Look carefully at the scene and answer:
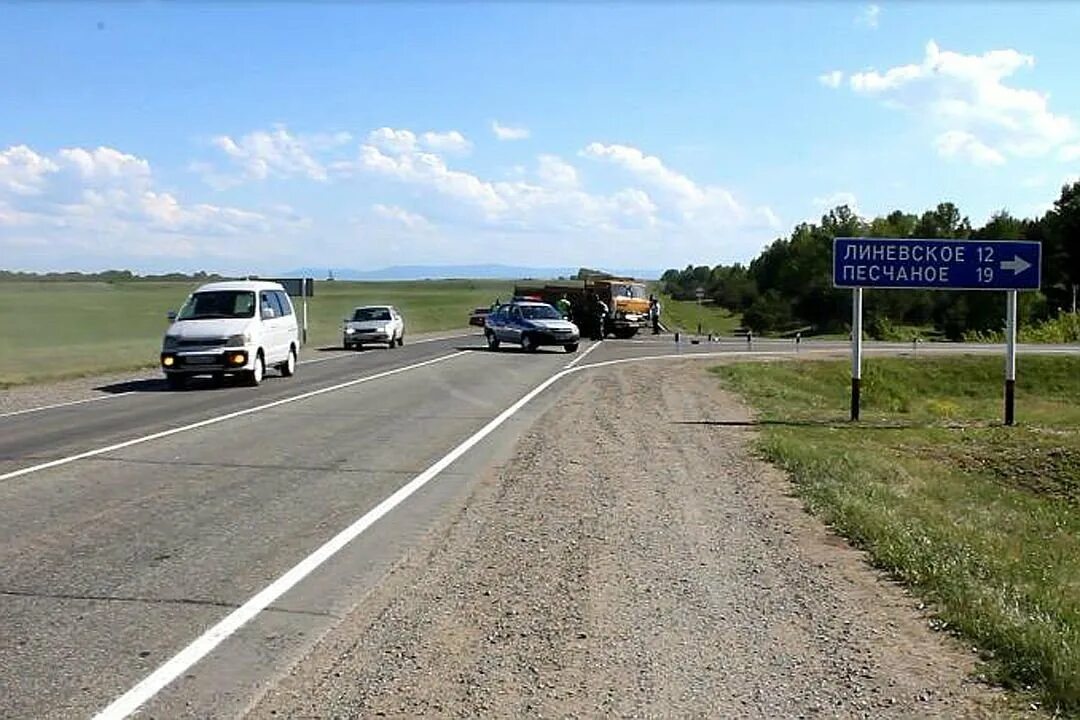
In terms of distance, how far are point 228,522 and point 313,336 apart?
Result: 51.4 metres

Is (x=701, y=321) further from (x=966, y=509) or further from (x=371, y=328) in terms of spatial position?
(x=966, y=509)

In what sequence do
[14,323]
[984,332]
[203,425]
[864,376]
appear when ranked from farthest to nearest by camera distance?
[984,332] → [14,323] → [864,376] → [203,425]

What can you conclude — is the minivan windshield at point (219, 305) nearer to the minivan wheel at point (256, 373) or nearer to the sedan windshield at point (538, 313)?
the minivan wheel at point (256, 373)

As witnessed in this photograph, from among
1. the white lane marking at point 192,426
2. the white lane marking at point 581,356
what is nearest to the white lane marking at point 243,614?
the white lane marking at point 192,426

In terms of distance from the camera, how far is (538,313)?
139ft

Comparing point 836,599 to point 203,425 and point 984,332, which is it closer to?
point 203,425

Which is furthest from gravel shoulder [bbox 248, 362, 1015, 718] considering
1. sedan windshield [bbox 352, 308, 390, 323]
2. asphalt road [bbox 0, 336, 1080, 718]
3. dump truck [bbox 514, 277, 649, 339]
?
dump truck [bbox 514, 277, 649, 339]

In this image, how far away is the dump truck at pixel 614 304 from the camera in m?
54.3

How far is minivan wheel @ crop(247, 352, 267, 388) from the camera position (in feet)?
84.1

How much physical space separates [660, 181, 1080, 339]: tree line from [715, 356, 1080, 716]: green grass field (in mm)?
44286

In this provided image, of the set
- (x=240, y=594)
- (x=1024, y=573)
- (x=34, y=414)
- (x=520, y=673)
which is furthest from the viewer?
(x=34, y=414)

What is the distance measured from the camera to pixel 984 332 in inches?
2901

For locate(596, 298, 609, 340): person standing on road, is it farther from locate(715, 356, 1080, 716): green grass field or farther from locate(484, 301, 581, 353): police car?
locate(715, 356, 1080, 716): green grass field

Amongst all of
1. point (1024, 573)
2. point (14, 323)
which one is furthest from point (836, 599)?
point (14, 323)
